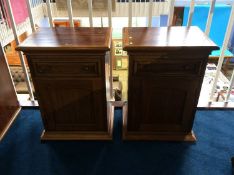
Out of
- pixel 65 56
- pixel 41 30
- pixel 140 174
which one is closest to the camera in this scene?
pixel 65 56

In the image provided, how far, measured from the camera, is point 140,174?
3.78ft

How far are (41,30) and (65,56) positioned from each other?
36cm

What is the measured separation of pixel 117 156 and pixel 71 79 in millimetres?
541

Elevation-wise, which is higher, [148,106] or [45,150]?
[148,106]

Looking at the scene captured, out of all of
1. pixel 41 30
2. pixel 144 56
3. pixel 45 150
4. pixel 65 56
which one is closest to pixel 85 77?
pixel 65 56

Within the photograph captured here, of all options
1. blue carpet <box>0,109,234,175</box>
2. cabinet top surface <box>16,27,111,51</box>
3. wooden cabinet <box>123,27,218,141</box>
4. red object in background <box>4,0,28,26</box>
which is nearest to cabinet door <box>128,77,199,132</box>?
wooden cabinet <box>123,27,218,141</box>

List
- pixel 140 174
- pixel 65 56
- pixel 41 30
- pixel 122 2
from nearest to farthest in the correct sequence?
pixel 65 56 < pixel 140 174 < pixel 41 30 < pixel 122 2

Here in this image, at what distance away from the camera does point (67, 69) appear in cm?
110

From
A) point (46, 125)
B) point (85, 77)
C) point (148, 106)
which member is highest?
point (85, 77)

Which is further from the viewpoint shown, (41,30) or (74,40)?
(41,30)

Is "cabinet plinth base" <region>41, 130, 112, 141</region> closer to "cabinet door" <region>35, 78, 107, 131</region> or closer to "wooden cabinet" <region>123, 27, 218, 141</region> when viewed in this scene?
"cabinet door" <region>35, 78, 107, 131</region>

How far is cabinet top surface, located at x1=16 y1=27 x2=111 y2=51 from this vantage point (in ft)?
3.33

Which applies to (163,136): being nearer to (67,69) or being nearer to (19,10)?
(67,69)

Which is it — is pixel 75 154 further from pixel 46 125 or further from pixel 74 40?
pixel 74 40
